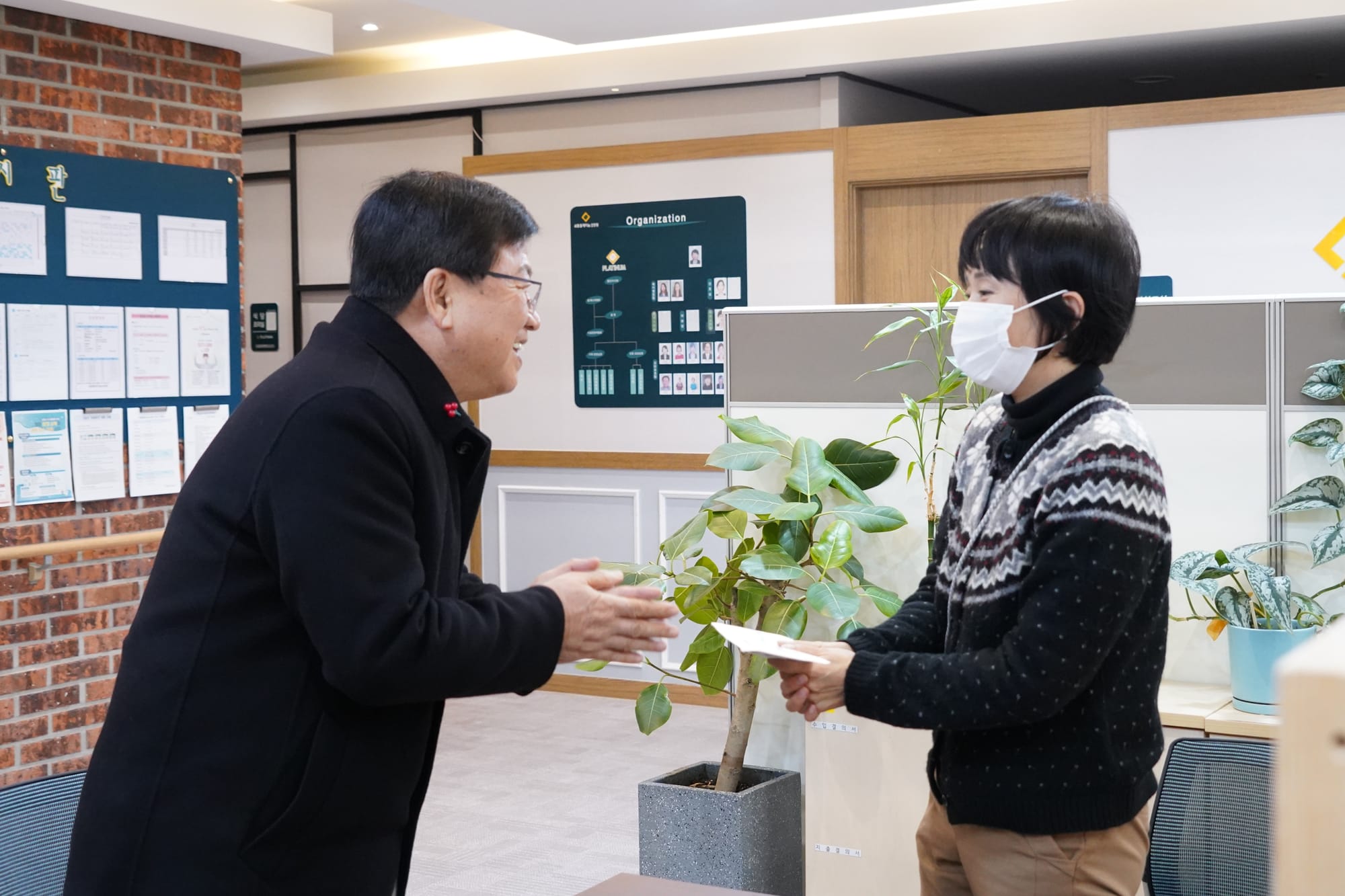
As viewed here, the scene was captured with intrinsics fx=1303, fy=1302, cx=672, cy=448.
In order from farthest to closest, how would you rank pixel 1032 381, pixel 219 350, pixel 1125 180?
pixel 1125 180 < pixel 219 350 < pixel 1032 381

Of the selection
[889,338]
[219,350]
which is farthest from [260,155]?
[889,338]

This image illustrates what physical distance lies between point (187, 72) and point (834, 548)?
10.1 feet

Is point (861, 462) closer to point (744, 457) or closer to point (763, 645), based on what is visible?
point (744, 457)

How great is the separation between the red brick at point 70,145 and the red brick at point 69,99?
0.10 metres

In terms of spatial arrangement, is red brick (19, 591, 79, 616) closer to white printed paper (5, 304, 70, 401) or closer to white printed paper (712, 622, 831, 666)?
white printed paper (5, 304, 70, 401)

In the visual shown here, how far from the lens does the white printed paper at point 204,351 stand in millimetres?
4484

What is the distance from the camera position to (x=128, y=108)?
4.32 meters

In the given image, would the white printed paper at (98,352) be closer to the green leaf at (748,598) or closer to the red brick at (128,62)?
the red brick at (128,62)

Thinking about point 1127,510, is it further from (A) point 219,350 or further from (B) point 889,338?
(A) point 219,350

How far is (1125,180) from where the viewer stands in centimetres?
519

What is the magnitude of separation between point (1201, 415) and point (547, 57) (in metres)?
3.88

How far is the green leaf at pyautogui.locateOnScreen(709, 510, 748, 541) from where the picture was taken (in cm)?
302

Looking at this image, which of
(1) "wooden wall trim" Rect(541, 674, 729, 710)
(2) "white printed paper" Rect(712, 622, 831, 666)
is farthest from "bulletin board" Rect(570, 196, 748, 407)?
(2) "white printed paper" Rect(712, 622, 831, 666)

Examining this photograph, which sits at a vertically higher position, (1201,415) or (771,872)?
(1201,415)
